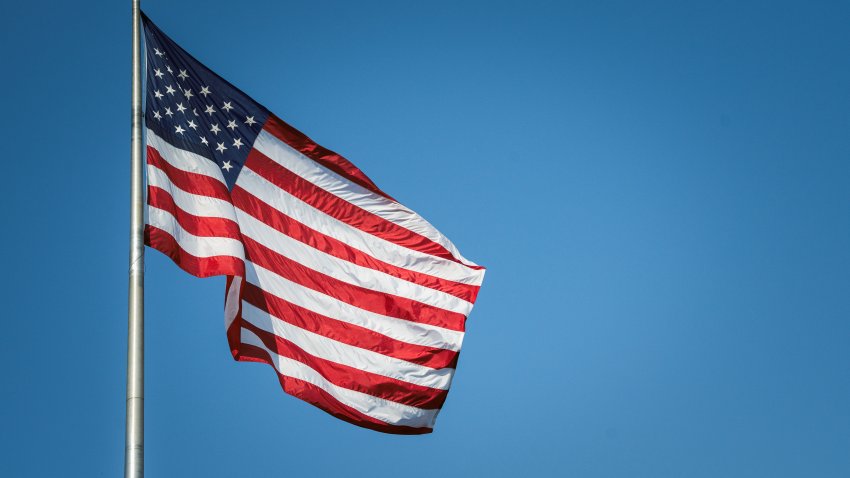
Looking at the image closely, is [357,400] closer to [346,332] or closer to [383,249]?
[346,332]

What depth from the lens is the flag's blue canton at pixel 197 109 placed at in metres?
15.8

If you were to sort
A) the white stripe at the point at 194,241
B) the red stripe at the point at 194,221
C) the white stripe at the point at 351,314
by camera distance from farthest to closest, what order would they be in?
the white stripe at the point at 351,314
the red stripe at the point at 194,221
the white stripe at the point at 194,241

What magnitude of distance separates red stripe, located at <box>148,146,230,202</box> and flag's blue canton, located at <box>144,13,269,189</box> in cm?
46

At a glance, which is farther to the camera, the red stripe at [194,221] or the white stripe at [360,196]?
the white stripe at [360,196]

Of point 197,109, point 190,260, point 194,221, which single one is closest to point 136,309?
point 190,260

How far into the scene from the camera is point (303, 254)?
56.0 ft

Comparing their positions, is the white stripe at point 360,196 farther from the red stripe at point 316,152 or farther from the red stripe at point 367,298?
the red stripe at point 367,298

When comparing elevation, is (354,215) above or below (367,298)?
above

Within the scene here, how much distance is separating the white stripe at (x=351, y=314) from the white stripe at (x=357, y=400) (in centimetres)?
94

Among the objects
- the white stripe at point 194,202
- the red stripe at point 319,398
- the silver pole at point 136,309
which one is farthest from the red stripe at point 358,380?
the silver pole at point 136,309

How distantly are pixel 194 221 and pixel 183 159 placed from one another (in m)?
1.08

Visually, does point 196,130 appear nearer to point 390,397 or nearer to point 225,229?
point 225,229

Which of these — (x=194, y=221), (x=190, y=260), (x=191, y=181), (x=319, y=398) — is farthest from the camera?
(x=319, y=398)

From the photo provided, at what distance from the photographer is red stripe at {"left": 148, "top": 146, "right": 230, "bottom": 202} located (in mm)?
14938
